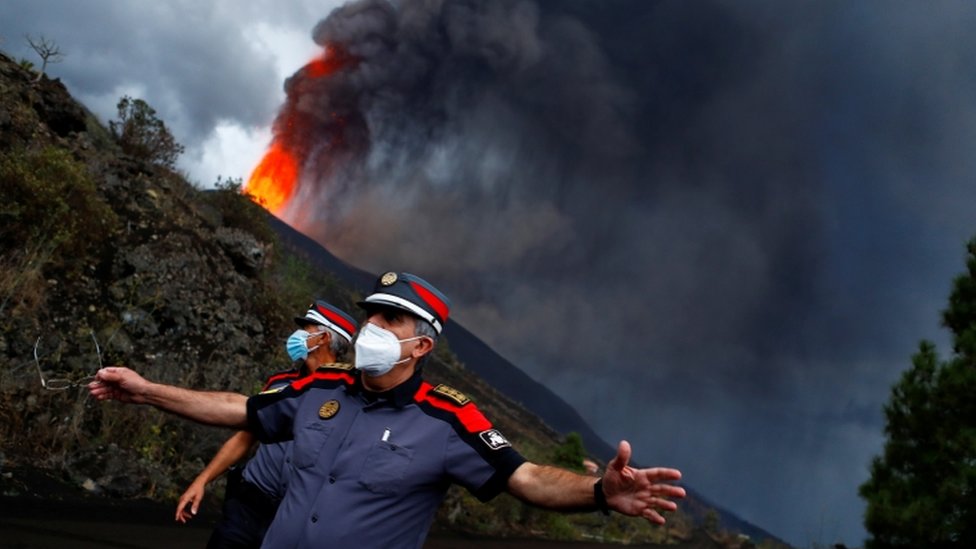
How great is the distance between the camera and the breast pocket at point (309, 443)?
3.17 metres

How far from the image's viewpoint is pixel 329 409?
3.28 meters

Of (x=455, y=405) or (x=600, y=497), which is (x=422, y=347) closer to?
(x=455, y=405)

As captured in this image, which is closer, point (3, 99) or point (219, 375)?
point (219, 375)

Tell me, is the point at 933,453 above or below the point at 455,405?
above

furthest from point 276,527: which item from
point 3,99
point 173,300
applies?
point 3,99

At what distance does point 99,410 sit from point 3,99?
712 cm

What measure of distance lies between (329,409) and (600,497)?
45.3 inches

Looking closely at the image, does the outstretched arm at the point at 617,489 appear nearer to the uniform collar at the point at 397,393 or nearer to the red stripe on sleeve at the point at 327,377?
the uniform collar at the point at 397,393

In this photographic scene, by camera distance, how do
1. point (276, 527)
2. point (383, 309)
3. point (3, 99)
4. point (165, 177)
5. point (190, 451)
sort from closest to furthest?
point (276, 527), point (383, 309), point (190, 451), point (3, 99), point (165, 177)

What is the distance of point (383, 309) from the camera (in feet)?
11.8

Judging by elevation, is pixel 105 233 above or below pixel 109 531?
above

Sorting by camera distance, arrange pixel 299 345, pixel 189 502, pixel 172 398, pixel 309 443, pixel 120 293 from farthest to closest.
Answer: pixel 120 293
pixel 299 345
pixel 189 502
pixel 172 398
pixel 309 443

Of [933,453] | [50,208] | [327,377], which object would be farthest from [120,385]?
[933,453]

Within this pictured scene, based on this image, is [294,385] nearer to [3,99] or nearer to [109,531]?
[109,531]
